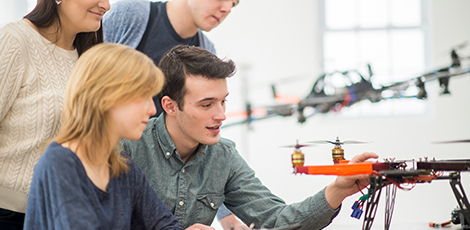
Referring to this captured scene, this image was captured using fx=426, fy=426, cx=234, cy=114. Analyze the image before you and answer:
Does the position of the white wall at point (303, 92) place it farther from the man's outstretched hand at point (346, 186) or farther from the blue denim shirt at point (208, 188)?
the man's outstretched hand at point (346, 186)

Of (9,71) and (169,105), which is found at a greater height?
(9,71)

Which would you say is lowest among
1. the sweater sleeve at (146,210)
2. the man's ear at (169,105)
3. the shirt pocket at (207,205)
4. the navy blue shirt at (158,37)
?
the shirt pocket at (207,205)

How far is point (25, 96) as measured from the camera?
4.10ft

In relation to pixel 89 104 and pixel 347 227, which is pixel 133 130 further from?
pixel 347 227

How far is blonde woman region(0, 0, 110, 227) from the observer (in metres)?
1.22

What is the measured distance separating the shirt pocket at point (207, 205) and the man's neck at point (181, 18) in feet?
2.83

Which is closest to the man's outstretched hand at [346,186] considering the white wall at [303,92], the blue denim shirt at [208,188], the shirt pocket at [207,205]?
the blue denim shirt at [208,188]

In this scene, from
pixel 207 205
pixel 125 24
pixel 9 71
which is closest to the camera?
pixel 9 71

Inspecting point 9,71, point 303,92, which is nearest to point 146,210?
point 9,71

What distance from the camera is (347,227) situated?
1642 millimetres

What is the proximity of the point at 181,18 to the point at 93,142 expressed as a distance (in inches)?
43.5

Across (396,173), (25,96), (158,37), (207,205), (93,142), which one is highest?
(158,37)

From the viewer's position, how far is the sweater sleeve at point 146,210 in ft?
4.09

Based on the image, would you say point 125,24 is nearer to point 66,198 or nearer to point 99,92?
point 99,92
